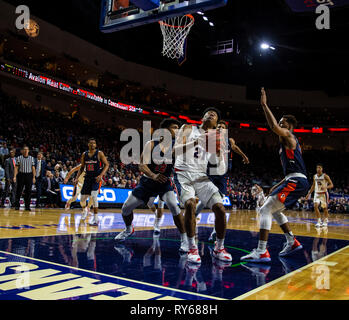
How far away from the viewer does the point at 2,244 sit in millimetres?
4227

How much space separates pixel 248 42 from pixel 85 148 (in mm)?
12525

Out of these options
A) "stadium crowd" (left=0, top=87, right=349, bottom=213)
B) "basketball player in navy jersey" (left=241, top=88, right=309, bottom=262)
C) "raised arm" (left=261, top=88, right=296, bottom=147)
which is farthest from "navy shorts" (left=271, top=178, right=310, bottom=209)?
"stadium crowd" (left=0, top=87, right=349, bottom=213)

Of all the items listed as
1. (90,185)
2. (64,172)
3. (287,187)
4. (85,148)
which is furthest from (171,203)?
(85,148)

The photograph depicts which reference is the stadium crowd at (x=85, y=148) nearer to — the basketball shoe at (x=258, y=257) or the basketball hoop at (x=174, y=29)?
the basketball hoop at (x=174, y=29)

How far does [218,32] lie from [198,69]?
16.5m

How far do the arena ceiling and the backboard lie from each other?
8.05m

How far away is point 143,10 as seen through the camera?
682 centimetres

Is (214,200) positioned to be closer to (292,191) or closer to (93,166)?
(292,191)

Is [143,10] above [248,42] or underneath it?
underneath

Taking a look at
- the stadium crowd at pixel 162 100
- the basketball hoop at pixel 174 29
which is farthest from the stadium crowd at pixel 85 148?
the basketball hoop at pixel 174 29

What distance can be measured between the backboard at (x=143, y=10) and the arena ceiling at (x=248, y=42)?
317 inches

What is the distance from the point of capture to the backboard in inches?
244

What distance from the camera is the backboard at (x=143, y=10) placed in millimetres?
6208

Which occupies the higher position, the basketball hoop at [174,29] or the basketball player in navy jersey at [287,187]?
the basketball hoop at [174,29]
